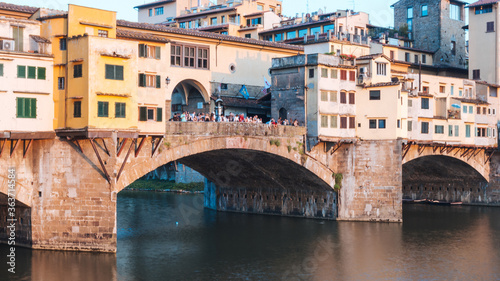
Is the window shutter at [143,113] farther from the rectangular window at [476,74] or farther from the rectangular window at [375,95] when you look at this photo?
the rectangular window at [476,74]

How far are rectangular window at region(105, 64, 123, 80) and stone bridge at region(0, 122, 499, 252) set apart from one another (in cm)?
357

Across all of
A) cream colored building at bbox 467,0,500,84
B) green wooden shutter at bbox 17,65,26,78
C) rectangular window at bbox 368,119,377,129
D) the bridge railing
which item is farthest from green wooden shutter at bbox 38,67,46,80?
cream colored building at bbox 467,0,500,84

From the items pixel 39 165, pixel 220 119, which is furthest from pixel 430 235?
pixel 39 165

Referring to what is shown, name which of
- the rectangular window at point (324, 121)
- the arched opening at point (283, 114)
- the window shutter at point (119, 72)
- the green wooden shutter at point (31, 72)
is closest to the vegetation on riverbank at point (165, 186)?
the arched opening at point (283, 114)

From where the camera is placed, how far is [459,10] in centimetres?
10100

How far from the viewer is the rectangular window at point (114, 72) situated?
144 ft

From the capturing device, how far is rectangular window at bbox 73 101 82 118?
43.4 metres

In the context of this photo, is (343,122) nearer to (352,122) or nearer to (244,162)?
(352,122)

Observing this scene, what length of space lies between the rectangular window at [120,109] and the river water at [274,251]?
8.93 m

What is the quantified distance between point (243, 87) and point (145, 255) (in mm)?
24862

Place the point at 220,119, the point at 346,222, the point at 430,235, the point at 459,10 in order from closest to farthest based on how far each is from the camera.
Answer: the point at 220,119
the point at 430,235
the point at 346,222
the point at 459,10

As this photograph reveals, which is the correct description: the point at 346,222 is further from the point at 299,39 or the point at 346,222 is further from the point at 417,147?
the point at 299,39

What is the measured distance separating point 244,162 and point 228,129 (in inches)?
365

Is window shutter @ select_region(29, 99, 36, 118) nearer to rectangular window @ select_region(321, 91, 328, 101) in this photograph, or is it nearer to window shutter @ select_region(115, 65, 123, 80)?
window shutter @ select_region(115, 65, 123, 80)
